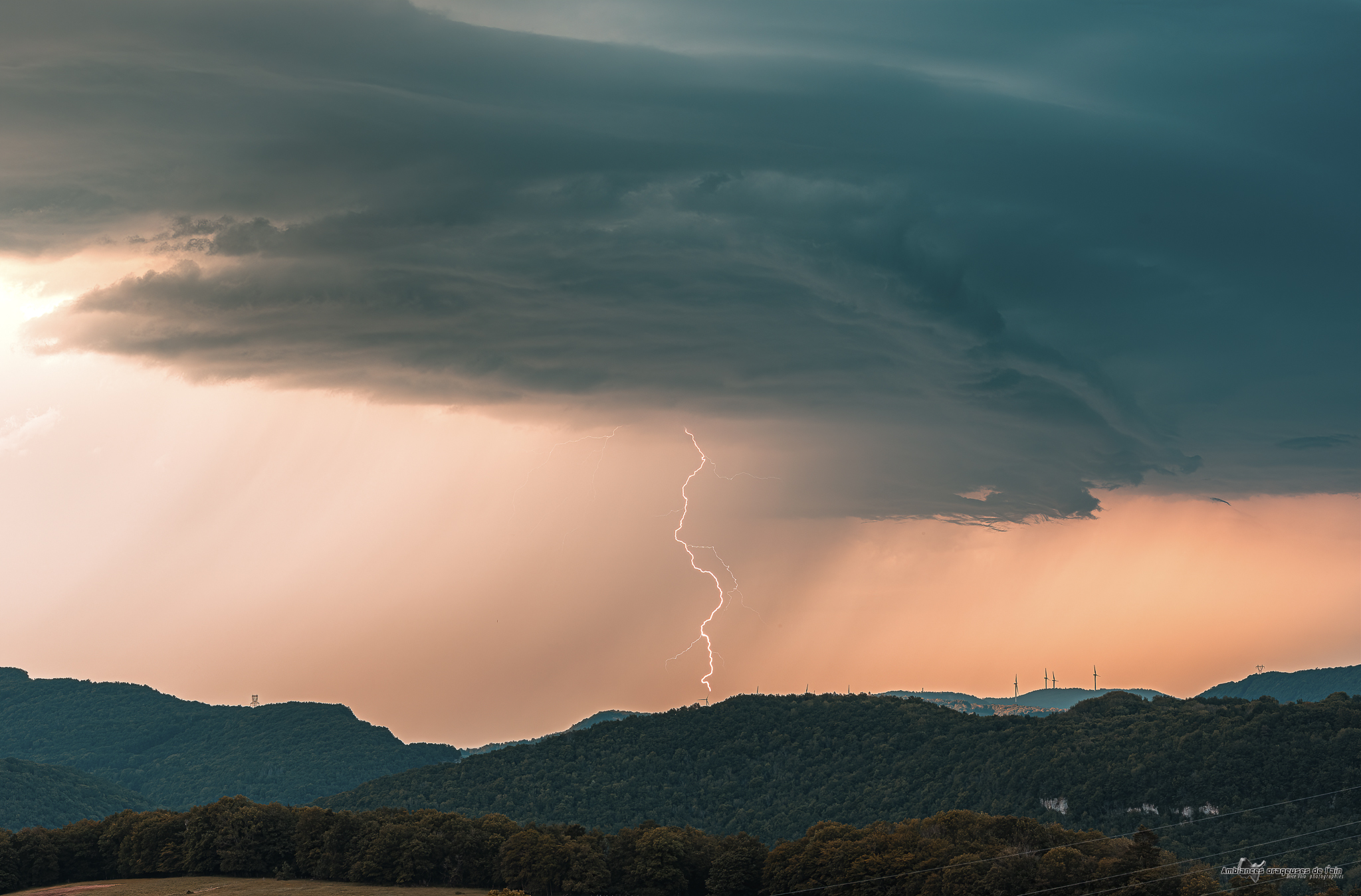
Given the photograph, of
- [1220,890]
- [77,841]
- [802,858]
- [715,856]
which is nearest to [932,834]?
[802,858]

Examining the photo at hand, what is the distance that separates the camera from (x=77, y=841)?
524ft

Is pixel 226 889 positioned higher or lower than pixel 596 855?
lower

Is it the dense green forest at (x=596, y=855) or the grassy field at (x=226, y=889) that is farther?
the grassy field at (x=226, y=889)

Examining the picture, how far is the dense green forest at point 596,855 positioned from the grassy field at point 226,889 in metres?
2.83

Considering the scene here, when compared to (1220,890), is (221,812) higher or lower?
higher

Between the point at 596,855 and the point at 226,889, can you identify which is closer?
the point at 596,855

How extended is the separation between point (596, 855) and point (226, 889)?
45472 millimetres

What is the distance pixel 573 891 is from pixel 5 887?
76360mm

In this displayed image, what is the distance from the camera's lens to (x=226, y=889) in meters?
143

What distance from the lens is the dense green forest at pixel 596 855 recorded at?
4370 inches

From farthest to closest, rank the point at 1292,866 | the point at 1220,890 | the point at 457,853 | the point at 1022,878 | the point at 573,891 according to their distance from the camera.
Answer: the point at 1292,866
the point at 457,853
the point at 573,891
the point at 1022,878
the point at 1220,890

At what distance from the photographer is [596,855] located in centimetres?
14000

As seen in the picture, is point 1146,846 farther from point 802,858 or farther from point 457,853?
point 457,853

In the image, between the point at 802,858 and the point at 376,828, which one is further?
the point at 376,828
